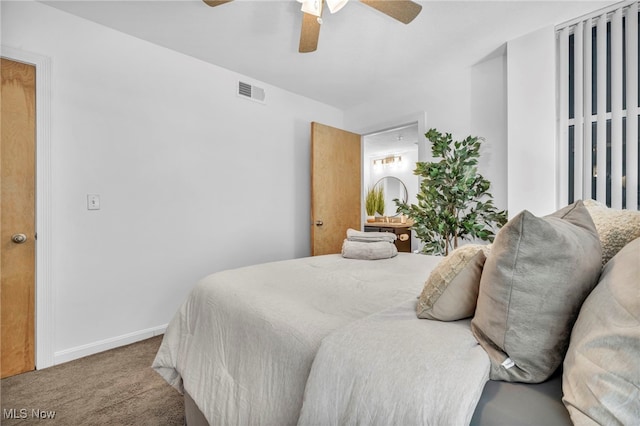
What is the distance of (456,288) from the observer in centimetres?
91

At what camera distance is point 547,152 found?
2.42 meters

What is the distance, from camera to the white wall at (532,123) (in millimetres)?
2404

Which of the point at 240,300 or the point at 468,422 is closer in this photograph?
the point at 468,422

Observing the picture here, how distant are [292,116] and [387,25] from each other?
162 centimetres

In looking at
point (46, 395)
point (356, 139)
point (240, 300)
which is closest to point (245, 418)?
point (240, 300)

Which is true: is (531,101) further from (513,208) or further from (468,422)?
(468,422)

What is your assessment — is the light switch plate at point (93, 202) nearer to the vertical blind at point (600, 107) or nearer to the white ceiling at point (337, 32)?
the white ceiling at point (337, 32)

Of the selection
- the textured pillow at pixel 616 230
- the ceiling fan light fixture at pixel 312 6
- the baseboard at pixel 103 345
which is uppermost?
the ceiling fan light fixture at pixel 312 6

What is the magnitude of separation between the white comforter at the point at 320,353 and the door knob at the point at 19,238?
1.42 meters

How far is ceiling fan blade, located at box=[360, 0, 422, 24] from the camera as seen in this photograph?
169 centimetres

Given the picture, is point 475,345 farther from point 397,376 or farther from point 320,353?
point 320,353

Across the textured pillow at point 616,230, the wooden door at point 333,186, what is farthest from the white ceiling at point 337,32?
the textured pillow at point 616,230

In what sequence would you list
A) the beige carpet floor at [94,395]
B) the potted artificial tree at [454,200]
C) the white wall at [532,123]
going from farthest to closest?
1. the potted artificial tree at [454,200]
2. the white wall at [532,123]
3. the beige carpet floor at [94,395]
